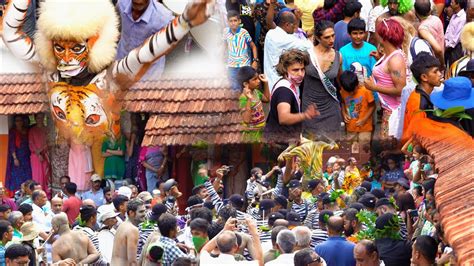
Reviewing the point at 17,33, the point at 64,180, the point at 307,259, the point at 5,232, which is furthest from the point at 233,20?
the point at 307,259

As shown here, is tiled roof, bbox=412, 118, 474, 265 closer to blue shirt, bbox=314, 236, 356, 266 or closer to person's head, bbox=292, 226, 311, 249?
blue shirt, bbox=314, 236, 356, 266

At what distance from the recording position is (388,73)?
63.8 ft

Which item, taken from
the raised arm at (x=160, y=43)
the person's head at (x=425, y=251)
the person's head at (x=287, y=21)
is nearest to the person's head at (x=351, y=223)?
the raised arm at (x=160, y=43)

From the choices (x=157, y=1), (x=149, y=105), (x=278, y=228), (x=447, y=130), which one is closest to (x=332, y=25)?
(x=149, y=105)

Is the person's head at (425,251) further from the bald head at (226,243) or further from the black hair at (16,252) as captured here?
the black hair at (16,252)

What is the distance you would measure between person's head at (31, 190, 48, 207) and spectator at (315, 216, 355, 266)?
5.15 m

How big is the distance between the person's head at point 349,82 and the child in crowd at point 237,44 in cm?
150

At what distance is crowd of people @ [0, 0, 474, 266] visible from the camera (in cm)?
1571

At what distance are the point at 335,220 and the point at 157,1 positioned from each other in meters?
2.89

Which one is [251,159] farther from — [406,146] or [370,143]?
[406,146]

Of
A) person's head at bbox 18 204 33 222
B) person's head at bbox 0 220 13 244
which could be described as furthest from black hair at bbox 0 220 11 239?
person's head at bbox 18 204 33 222

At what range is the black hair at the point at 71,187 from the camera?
20.7 metres

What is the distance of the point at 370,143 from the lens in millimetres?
19828

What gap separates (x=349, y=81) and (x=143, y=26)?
2.67m
